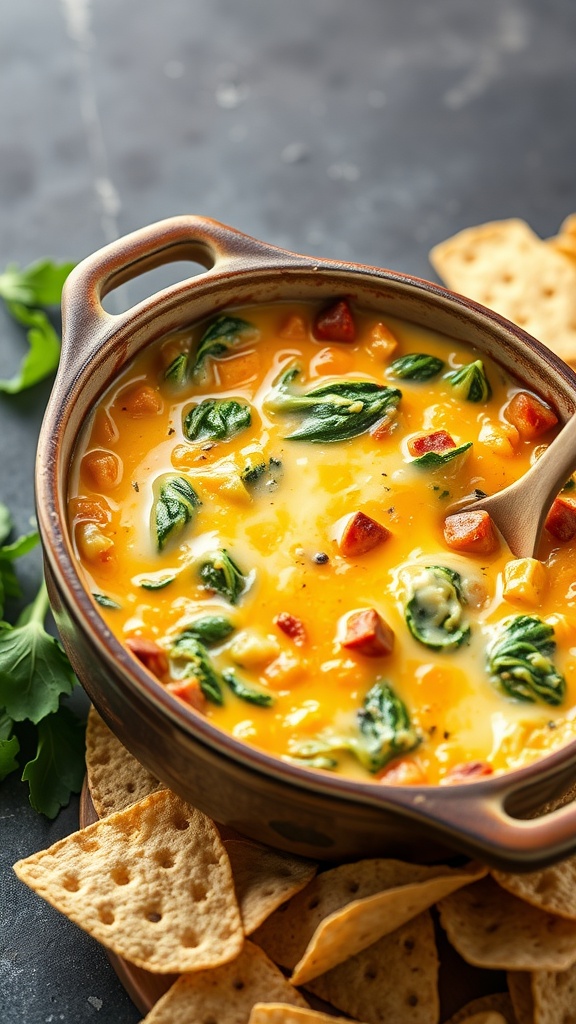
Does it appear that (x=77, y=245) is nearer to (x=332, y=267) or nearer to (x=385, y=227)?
(x=385, y=227)

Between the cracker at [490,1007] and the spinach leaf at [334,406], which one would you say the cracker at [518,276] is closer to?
the spinach leaf at [334,406]

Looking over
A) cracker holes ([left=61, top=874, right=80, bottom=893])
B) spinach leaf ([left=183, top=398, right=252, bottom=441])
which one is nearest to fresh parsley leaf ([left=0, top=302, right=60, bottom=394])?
spinach leaf ([left=183, top=398, right=252, bottom=441])

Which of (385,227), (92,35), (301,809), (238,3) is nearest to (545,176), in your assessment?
(385,227)

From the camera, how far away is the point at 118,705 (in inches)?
117

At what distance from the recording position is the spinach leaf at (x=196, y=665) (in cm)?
304

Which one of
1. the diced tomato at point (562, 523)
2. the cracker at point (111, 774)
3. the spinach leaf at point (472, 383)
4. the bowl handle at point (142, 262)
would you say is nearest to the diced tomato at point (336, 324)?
the bowl handle at point (142, 262)

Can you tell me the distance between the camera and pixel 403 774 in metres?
2.93

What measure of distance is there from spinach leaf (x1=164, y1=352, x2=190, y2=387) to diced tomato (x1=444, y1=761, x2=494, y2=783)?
1.46 metres

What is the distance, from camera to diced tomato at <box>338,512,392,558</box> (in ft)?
10.8

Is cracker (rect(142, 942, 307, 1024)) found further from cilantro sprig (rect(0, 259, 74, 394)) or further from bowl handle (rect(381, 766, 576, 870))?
cilantro sprig (rect(0, 259, 74, 394))

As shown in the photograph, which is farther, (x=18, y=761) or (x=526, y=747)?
(x=18, y=761)

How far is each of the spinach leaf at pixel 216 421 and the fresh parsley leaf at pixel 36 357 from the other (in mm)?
1077

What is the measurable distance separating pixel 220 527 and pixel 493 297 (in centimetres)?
196

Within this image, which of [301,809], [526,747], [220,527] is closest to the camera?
[301,809]
